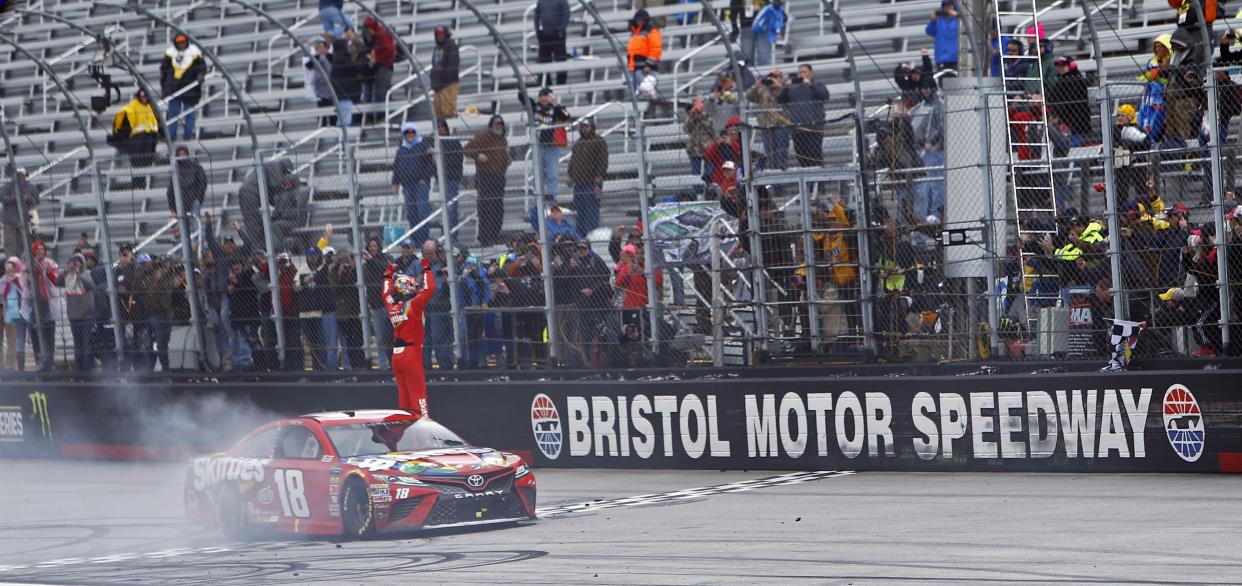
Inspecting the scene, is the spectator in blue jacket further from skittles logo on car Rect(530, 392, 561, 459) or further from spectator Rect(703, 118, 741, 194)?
skittles logo on car Rect(530, 392, 561, 459)

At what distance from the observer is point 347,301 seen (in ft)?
66.0

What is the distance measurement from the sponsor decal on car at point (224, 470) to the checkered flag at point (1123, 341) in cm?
752

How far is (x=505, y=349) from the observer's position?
763 inches

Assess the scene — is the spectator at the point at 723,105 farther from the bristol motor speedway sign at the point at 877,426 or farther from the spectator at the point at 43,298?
the spectator at the point at 43,298

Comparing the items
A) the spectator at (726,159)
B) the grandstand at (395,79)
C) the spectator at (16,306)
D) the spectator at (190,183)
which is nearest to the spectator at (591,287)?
the grandstand at (395,79)

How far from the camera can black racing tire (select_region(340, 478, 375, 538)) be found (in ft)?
44.7

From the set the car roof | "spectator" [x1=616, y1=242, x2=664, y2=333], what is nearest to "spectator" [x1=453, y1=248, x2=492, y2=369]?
"spectator" [x1=616, y1=242, x2=664, y2=333]

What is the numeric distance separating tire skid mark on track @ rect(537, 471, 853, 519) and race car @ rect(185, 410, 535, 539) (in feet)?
2.91

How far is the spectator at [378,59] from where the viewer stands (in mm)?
25469

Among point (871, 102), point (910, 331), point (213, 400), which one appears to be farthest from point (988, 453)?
point (213, 400)

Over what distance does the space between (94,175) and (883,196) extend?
1032 centimetres

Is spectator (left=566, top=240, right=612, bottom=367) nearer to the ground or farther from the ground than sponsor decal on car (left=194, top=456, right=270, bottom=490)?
farther from the ground

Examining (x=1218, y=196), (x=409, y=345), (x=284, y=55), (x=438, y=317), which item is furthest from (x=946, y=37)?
(x=284, y=55)

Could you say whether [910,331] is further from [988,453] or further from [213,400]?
[213,400]
